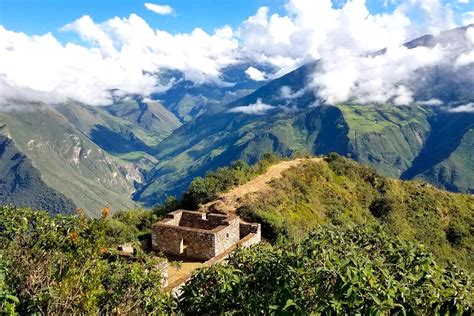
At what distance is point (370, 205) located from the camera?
47.7 meters

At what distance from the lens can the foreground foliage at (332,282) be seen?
937 centimetres

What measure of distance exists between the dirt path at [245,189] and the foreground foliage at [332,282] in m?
23.0

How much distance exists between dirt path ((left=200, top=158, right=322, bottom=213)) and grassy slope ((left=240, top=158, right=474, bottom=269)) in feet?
2.97

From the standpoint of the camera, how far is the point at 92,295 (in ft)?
39.1

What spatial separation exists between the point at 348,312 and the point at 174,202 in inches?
1299

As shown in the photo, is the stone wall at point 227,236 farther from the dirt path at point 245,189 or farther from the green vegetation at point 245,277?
the green vegetation at point 245,277

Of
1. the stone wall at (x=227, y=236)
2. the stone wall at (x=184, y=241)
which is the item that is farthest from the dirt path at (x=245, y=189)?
the stone wall at (x=184, y=241)

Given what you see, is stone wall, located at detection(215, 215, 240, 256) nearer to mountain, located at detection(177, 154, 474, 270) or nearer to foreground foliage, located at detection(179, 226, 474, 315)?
mountain, located at detection(177, 154, 474, 270)

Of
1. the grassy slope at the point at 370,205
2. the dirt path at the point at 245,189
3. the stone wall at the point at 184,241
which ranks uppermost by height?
the stone wall at the point at 184,241

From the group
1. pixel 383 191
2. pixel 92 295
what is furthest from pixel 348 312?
pixel 383 191

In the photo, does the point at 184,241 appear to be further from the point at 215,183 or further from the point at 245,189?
the point at 245,189

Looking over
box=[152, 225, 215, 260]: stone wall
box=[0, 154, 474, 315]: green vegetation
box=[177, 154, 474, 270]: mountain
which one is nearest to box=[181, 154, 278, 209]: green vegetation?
box=[177, 154, 474, 270]: mountain

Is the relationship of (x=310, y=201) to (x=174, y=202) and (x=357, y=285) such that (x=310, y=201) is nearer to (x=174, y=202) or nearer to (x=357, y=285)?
(x=174, y=202)

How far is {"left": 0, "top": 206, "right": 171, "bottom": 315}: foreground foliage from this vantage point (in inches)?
464
